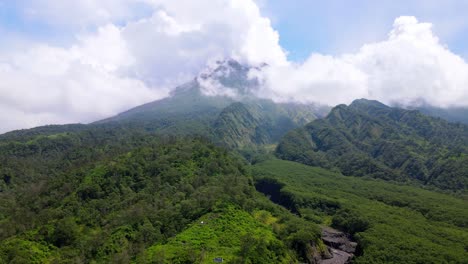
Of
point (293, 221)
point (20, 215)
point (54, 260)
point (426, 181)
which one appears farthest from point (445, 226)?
point (20, 215)

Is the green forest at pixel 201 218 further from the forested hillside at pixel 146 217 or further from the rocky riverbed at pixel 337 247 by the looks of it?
the rocky riverbed at pixel 337 247

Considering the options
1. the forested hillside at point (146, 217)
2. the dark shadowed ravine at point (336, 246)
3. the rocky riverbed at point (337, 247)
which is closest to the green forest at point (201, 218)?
the forested hillside at point (146, 217)

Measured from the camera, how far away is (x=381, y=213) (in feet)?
407

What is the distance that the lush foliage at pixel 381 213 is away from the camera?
8955 centimetres

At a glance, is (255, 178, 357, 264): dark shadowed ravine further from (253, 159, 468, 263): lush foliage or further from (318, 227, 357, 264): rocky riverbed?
(253, 159, 468, 263): lush foliage

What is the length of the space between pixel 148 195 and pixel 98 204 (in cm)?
1466

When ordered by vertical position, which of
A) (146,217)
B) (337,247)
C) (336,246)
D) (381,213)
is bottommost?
(337,247)

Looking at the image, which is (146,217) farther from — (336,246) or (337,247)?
(337,247)

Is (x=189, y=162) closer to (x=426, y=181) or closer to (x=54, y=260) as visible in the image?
(x=54, y=260)

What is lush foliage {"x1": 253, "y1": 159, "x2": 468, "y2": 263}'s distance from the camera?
8955cm

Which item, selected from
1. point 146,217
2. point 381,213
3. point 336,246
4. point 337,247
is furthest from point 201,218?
point 381,213

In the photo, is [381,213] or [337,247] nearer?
[337,247]

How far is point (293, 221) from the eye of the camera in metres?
109

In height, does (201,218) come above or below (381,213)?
above
